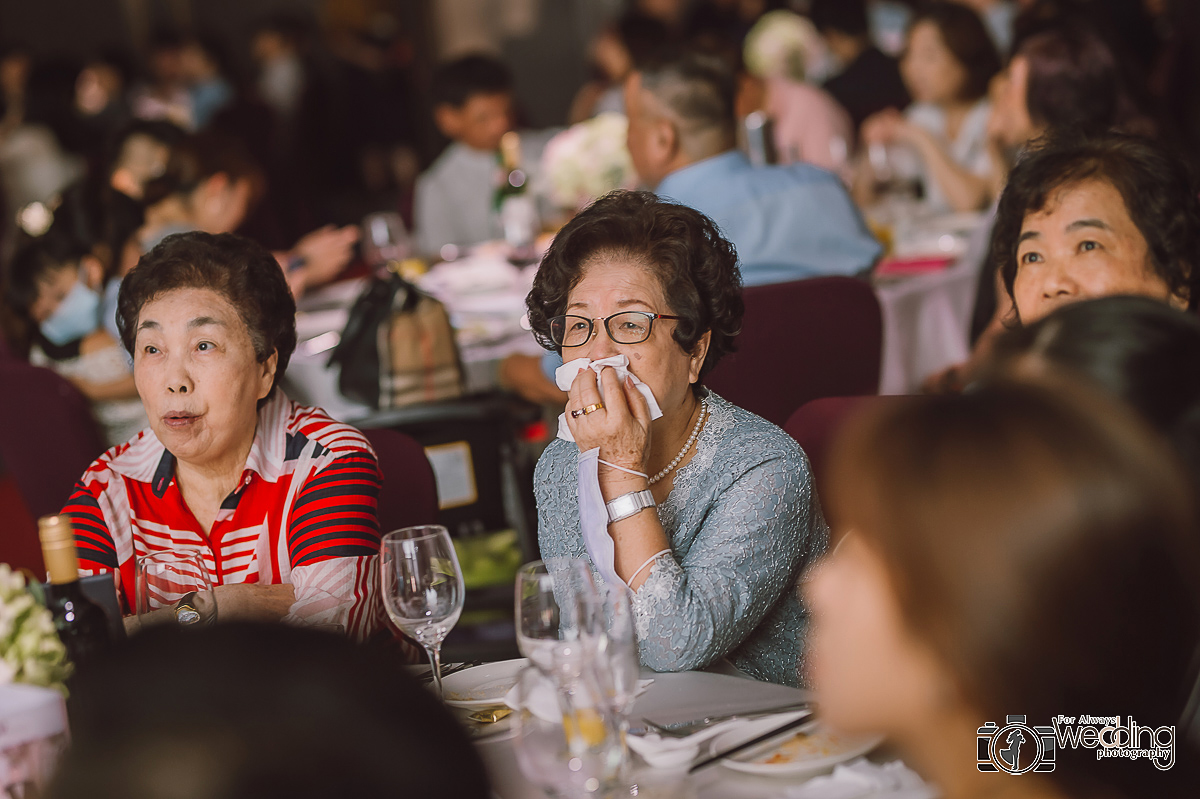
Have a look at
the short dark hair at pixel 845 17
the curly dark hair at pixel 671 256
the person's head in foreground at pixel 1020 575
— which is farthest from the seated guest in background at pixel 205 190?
the short dark hair at pixel 845 17

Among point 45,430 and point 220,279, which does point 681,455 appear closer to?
point 220,279

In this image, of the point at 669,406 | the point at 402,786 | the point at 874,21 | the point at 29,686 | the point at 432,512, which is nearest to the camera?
the point at 402,786

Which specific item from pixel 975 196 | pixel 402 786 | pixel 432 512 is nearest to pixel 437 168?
pixel 975 196

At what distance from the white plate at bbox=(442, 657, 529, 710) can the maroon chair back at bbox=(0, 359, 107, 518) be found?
1754mm

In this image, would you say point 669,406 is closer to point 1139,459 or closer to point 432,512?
point 432,512

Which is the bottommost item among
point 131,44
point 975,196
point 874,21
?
point 975,196

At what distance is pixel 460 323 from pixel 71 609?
2602 mm

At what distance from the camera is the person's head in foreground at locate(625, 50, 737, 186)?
352 centimetres

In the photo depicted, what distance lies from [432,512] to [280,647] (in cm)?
157

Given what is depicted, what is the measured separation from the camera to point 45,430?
3.04 metres

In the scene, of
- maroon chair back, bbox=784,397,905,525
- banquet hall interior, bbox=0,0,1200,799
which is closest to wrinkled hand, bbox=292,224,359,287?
banquet hall interior, bbox=0,0,1200,799

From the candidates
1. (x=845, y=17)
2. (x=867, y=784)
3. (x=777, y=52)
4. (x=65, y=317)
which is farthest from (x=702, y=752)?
(x=845, y=17)

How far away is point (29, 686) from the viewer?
1.26m

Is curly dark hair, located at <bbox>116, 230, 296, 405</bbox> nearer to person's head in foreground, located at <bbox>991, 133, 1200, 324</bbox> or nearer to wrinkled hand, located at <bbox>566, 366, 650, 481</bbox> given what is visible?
wrinkled hand, located at <bbox>566, 366, 650, 481</bbox>
